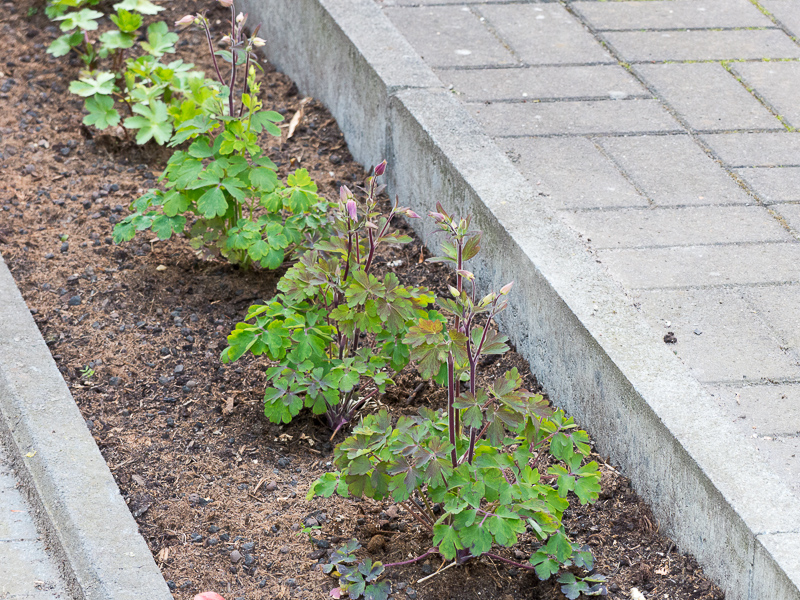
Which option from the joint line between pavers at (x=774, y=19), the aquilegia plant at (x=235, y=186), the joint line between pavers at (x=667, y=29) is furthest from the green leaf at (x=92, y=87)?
the joint line between pavers at (x=774, y=19)

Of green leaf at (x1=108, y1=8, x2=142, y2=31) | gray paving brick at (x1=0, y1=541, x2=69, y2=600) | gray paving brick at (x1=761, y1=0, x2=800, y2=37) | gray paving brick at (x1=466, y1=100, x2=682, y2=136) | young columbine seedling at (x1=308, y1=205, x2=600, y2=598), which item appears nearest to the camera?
young columbine seedling at (x1=308, y1=205, x2=600, y2=598)

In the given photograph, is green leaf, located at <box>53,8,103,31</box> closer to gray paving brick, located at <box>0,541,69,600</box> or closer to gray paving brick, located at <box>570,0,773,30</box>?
gray paving brick, located at <box>570,0,773,30</box>

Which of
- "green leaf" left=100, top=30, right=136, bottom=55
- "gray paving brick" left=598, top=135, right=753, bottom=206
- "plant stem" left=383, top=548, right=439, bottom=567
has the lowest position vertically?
"plant stem" left=383, top=548, right=439, bottom=567

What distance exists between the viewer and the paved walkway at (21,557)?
2338 millimetres

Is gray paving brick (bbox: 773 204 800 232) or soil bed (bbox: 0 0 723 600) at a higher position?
gray paving brick (bbox: 773 204 800 232)

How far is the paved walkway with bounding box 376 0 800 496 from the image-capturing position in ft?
8.73

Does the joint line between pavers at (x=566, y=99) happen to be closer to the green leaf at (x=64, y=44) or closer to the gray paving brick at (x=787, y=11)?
the gray paving brick at (x=787, y=11)

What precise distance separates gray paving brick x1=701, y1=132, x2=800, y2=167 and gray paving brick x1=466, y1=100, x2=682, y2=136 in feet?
0.55

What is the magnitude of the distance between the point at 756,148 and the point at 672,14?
1.21 metres

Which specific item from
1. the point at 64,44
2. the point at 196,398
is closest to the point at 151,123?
the point at 64,44

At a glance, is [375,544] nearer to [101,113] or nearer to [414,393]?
[414,393]

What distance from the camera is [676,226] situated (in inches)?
123

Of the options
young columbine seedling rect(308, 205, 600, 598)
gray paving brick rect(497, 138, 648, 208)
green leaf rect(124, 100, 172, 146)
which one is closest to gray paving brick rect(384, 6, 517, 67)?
gray paving brick rect(497, 138, 648, 208)

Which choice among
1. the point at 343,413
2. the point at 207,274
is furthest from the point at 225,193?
the point at 343,413
